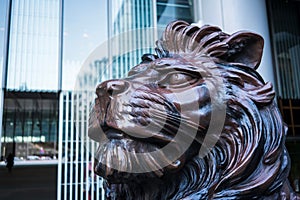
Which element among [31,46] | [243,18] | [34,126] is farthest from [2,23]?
[34,126]

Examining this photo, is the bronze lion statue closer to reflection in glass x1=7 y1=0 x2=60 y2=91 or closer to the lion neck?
the lion neck

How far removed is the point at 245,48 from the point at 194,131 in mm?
171

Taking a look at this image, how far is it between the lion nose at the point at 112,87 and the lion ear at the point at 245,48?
0.18 metres

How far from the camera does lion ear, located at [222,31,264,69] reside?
1.48 feet

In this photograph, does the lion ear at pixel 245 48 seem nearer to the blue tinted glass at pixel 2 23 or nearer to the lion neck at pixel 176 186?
the lion neck at pixel 176 186

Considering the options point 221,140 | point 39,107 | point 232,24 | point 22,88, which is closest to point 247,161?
point 221,140

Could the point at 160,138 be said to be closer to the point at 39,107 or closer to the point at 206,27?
the point at 206,27

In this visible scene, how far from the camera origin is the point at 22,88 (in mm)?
3064

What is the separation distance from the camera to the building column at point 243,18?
66.3 inches

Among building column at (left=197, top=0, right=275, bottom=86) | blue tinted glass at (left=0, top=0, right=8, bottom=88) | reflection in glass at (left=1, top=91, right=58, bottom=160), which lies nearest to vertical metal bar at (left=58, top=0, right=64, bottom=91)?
blue tinted glass at (left=0, top=0, right=8, bottom=88)

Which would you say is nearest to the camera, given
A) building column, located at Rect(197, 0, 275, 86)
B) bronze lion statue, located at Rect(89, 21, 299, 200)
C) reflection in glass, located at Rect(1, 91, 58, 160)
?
bronze lion statue, located at Rect(89, 21, 299, 200)

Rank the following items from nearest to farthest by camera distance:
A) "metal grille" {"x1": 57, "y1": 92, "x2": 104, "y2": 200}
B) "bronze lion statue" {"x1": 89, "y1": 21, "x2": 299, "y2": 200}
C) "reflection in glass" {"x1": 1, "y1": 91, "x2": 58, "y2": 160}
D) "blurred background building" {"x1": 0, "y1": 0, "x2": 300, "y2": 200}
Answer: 1. "bronze lion statue" {"x1": 89, "y1": 21, "x2": 299, "y2": 200}
2. "blurred background building" {"x1": 0, "y1": 0, "x2": 300, "y2": 200}
3. "metal grille" {"x1": 57, "y1": 92, "x2": 104, "y2": 200}
4. "reflection in glass" {"x1": 1, "y1": 91, "x2": 58, "y2": 160}

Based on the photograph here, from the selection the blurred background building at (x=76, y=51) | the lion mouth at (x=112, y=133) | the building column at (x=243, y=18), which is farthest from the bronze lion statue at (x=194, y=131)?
the blurred background building at (x=76, y=51)

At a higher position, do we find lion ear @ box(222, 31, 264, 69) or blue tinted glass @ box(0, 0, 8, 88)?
blue tinted glass @ box(0, 0, 8, 88)
